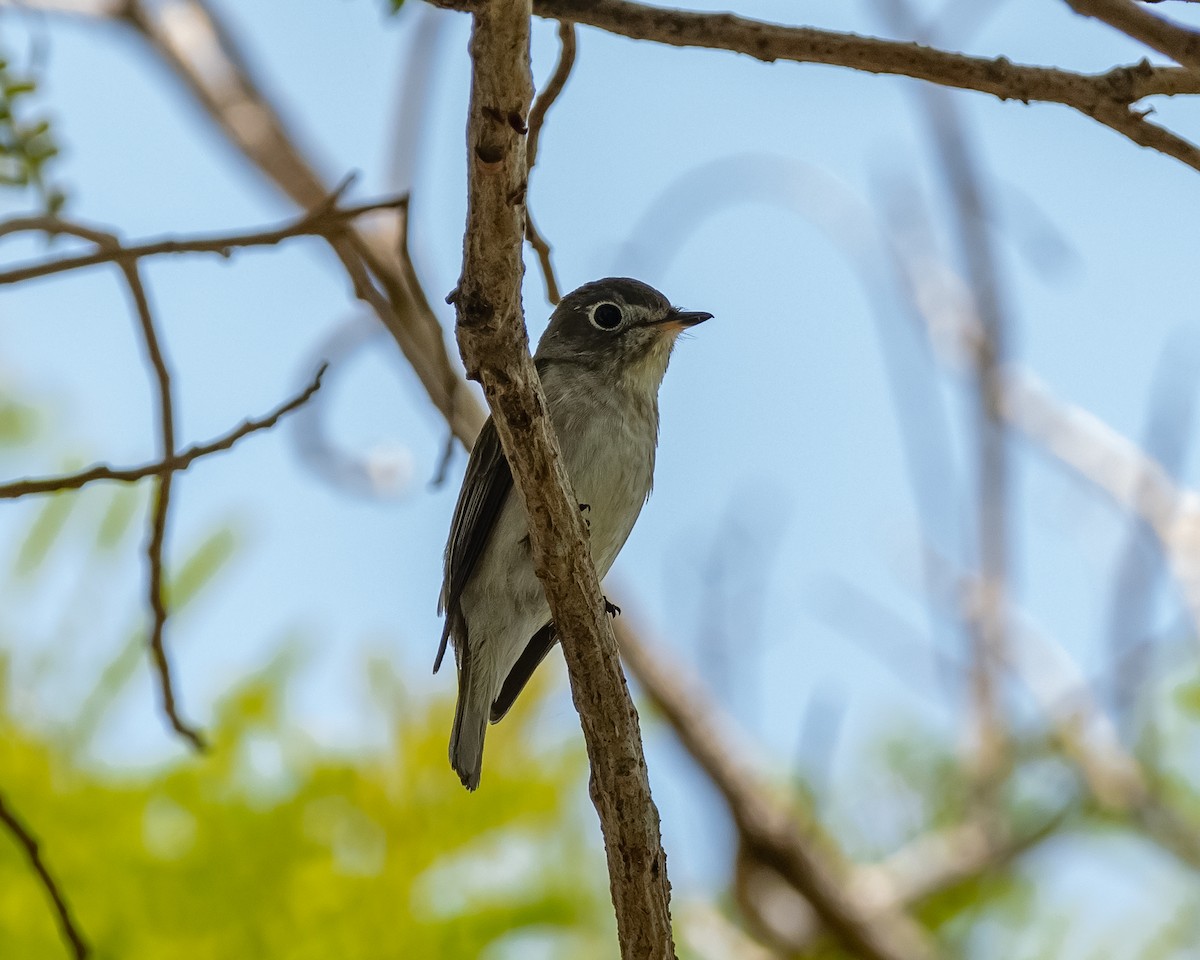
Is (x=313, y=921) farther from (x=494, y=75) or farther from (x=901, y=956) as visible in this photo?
(x=901, y=956)

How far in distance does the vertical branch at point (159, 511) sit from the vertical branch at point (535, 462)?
0.98m

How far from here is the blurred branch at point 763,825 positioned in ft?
19.1

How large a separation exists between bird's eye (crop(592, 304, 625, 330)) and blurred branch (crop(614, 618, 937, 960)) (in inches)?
70.0

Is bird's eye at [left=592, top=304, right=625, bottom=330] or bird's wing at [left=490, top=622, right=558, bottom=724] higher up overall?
bird's eye at [left=592, top=304, right=625, bottom=330]

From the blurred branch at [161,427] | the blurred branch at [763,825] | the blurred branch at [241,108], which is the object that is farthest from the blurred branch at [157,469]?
the blurred branch at [763,825]

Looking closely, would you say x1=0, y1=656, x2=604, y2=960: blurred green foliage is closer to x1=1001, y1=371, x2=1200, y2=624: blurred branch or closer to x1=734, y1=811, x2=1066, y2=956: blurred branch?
x1=734, y1=811, x2=1066, y2=956: blurred branch

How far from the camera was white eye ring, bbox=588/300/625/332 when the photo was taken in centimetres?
434

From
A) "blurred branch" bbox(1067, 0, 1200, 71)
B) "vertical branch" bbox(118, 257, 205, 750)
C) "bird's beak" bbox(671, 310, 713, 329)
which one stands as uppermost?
"bird's beak" bbox(671, 310, 713, 329)

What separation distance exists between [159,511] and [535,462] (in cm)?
109

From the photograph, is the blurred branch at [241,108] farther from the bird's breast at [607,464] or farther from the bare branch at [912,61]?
the bare branch at [912,61]

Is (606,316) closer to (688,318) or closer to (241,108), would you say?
(688,318)

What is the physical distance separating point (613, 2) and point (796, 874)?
421cm

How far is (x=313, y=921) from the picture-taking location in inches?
146

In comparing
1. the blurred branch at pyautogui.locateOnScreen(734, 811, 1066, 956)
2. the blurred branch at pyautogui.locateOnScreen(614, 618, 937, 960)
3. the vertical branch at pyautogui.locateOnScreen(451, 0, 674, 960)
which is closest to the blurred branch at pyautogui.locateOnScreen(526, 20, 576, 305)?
the vertical branch at pyautogui.locateOnScreen(451, 0, 674, 960)
